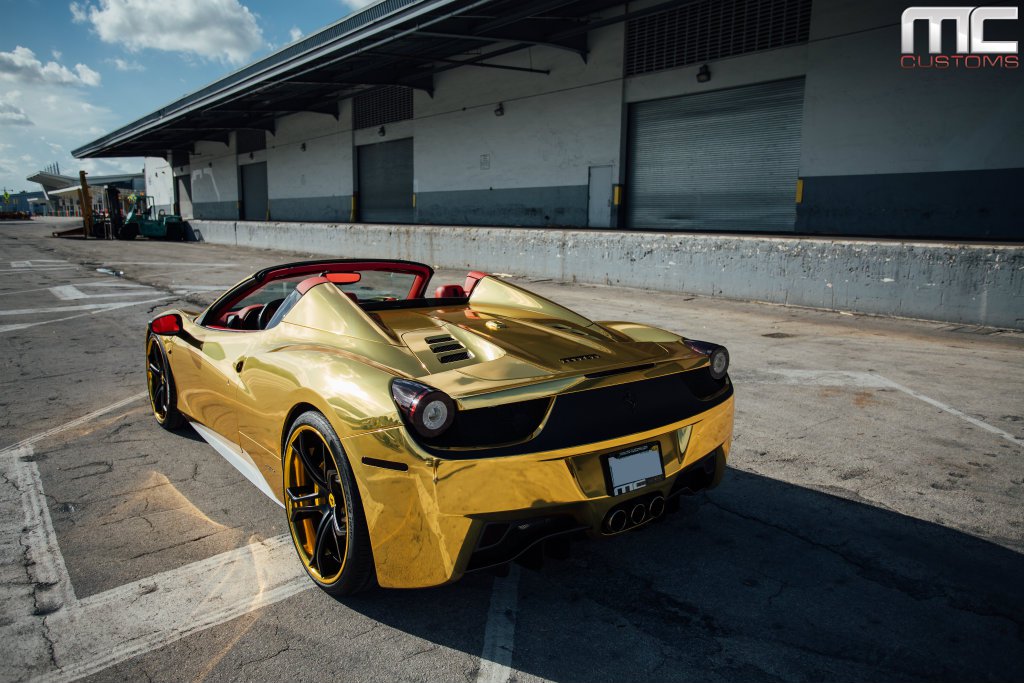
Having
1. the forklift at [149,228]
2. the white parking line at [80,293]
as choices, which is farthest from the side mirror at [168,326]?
the forklift at [149,228]

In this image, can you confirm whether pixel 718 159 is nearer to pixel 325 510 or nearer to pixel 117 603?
pixel 325 510

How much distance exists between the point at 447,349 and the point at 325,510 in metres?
0.77

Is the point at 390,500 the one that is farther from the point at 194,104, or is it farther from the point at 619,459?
the point at 194,104

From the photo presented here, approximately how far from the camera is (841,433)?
14.8ft

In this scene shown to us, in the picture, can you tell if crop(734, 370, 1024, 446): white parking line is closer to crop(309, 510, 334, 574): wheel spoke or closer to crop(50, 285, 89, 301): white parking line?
crop(309, 510, 334, 574): wheel spoke

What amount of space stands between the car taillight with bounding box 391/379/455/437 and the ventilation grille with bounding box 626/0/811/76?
1526cm

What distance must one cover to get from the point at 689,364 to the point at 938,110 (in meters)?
13.0

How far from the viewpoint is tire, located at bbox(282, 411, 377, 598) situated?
2.38 metres

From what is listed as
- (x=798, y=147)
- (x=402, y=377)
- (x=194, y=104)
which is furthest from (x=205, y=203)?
(x=402, y=377)

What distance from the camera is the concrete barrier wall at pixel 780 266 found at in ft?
28.8

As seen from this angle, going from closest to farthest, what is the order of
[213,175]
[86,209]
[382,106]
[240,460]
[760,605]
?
[760,605], [240,460], [382,106], [86,209], [213,175]

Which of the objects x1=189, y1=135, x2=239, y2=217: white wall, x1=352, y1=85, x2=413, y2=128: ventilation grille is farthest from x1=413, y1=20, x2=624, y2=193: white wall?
x1=189, y1=135, x2=239, y2=217: white wall

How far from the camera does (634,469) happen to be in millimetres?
2408

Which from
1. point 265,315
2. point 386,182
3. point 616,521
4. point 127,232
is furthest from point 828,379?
point 127,232
